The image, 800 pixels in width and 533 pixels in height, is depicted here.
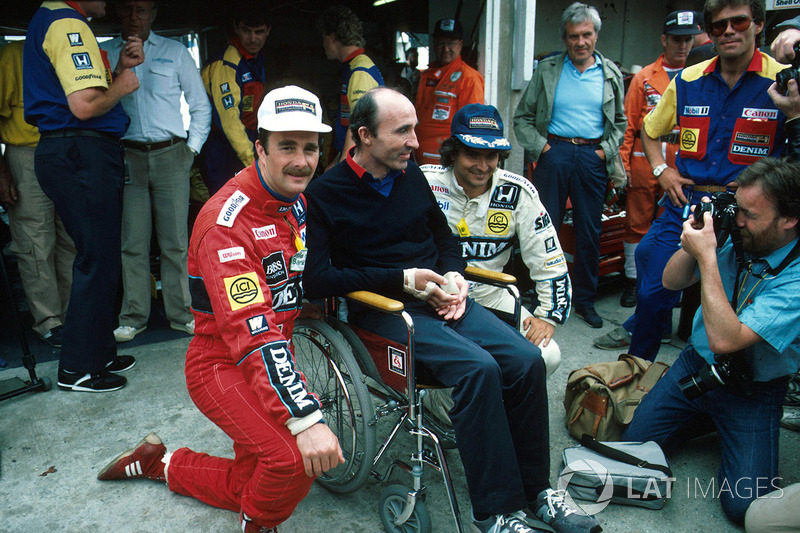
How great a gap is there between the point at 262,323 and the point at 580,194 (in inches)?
112

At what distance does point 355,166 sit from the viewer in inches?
91.0

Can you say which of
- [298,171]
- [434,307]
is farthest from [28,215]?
[434,307]

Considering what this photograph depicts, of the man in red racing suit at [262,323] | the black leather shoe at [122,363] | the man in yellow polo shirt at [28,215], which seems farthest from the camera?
the man in yellow polo shirt at [28,215]

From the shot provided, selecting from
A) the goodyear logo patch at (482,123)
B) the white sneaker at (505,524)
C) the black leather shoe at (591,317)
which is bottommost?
the black leather shoe at (591,317)

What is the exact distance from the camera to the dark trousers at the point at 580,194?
13.0ft

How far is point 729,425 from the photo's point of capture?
230 cm

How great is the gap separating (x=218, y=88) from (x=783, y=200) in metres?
3.16

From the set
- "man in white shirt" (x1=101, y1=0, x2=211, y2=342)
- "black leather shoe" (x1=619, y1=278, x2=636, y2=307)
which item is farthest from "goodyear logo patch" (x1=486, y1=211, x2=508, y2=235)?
"black leather shoe" (x1=619, y1=278, x2=636, y2=307)

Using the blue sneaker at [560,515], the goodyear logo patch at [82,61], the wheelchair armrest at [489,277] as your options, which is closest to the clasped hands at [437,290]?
the wheelchair armrest at [489,277]

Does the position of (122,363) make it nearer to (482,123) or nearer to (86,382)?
(86,382)

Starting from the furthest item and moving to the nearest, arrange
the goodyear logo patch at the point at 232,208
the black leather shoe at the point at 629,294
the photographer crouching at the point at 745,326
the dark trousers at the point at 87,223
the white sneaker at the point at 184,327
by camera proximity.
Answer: the black leather shoe at the point at 629,294
the white sneaker at the point at 184,327
the dark trousers at the point at 87,223
the photographer crouching at the point at 745,326
the goodyear logo patch at the point at 232,208

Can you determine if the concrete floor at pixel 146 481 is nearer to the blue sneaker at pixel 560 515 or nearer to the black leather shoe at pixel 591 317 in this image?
the blue sneaker at pixel 560 515

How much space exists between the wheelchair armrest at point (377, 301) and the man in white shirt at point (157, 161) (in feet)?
6.43

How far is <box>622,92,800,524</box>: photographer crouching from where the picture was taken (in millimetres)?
2072
